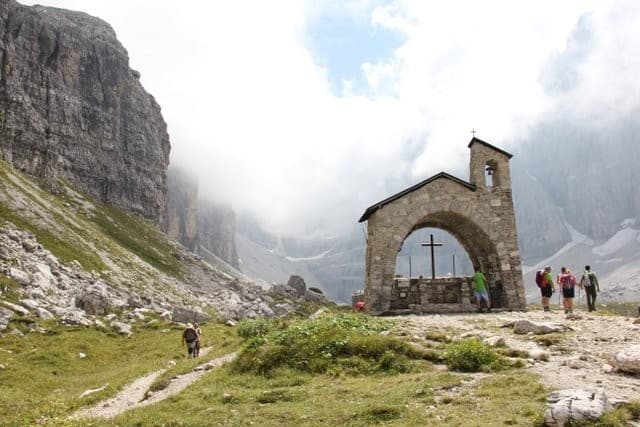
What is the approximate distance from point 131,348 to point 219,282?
74.2 m

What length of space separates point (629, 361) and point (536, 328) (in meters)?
5.83

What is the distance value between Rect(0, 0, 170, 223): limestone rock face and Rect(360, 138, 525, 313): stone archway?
334 feet

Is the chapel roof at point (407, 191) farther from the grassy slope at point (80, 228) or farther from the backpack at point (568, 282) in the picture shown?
the grassy slope at point (80, 228)

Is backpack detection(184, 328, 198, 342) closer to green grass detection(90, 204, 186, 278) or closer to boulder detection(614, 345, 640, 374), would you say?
boulder detection(614, 345, 640, 374)

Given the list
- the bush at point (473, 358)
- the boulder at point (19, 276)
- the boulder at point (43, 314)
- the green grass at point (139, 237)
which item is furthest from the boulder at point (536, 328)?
the green grass at point (139, 237)

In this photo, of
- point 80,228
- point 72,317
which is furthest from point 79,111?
point 72,317

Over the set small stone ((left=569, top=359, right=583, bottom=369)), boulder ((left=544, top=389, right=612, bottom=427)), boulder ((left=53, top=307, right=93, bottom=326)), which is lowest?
boulder ((left=544, top=389, right=612, bottom=427))

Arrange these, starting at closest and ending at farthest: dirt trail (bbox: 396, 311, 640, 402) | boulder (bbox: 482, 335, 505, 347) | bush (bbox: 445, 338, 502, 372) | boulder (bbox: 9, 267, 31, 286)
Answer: dirt trail (bbox: 396, 311, 640, 402)
bush (bbox: 445, 338, 502, 372)
boulder (bbox: 482, 335, 505, 347)
boulder (bbox: 9, 267, 31, 286)

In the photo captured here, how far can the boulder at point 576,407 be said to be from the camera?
321 inches

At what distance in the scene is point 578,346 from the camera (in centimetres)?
1402

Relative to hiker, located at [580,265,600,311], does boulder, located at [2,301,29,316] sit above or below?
below

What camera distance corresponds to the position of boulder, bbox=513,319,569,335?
53.7 feet

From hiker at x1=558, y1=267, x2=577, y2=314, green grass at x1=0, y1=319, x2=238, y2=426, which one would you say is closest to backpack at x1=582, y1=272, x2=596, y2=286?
hiker at x1=558, y1=267, x2=577, y2=314

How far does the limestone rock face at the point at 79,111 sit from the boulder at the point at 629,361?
386 ft
